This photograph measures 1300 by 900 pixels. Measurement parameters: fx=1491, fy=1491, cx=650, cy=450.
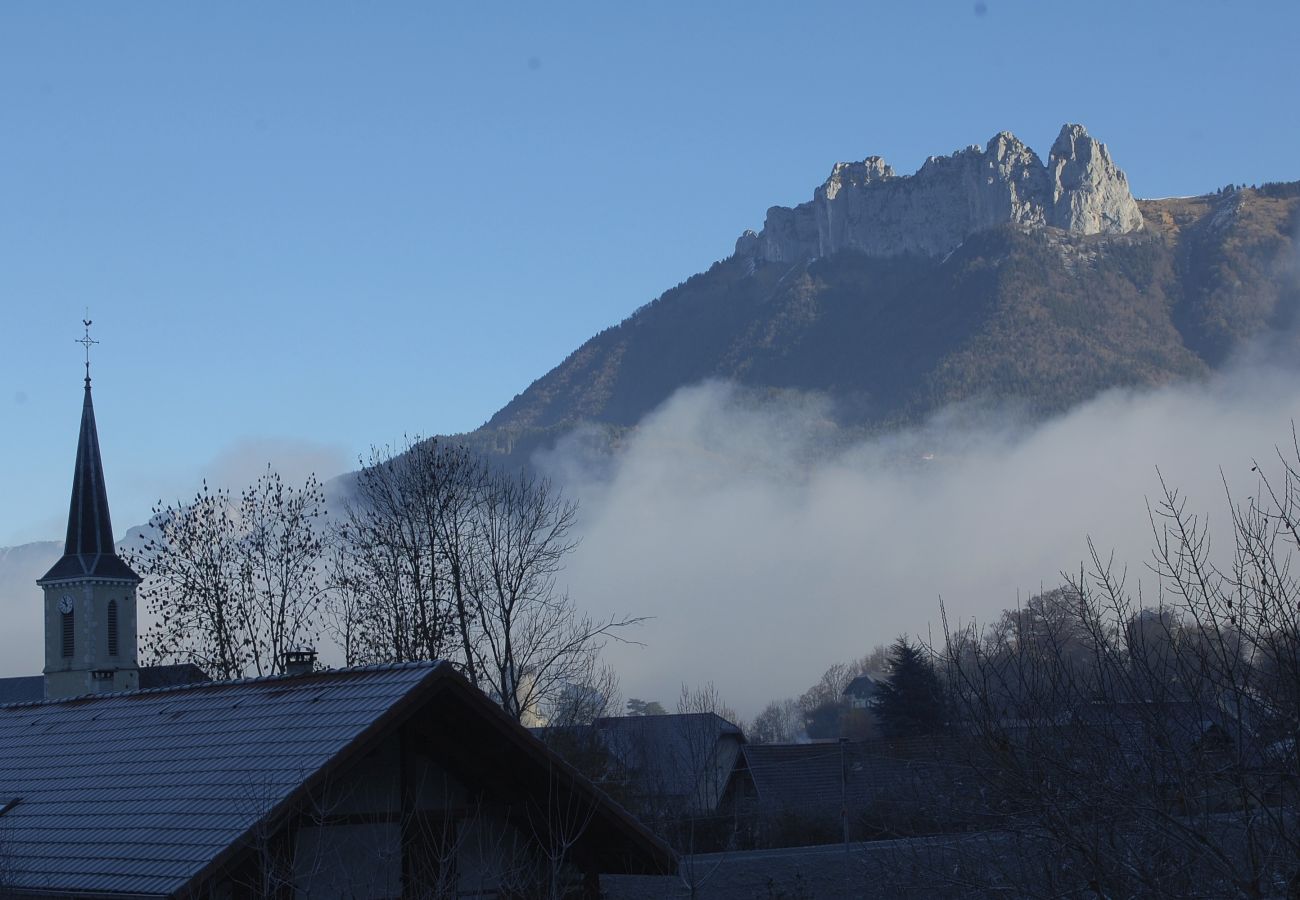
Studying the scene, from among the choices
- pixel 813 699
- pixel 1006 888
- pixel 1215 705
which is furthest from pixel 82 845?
pixel 813 699

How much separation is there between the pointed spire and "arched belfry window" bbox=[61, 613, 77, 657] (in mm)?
1857

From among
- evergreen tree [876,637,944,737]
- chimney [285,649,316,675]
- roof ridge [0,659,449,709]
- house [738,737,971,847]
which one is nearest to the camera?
roof ridge [0,659,449,709]

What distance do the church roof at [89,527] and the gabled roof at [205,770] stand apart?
51235mm

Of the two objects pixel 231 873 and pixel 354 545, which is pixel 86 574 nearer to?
pixel 354 545

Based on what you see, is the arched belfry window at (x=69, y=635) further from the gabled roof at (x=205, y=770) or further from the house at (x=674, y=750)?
the gabled roof at (x=205, y=770)

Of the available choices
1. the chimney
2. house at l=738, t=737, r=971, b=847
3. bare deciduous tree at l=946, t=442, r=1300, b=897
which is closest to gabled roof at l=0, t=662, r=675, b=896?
the chimney

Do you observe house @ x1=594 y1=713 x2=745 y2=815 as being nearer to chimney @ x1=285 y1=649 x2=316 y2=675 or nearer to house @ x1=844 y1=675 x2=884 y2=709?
chimney @ x1=285 y1=649 x2=316 y2=675

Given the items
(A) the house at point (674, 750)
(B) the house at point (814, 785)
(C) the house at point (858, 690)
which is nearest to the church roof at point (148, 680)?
(A) the house at point (674, 750)

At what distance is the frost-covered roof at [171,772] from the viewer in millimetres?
11328

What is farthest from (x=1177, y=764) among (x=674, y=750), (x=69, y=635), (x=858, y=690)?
(x=858, y=690)

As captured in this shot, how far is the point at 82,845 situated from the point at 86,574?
55.7 m

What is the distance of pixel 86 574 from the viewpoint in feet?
211

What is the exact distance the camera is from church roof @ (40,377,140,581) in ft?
209

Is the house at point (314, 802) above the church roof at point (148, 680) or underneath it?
underneath
